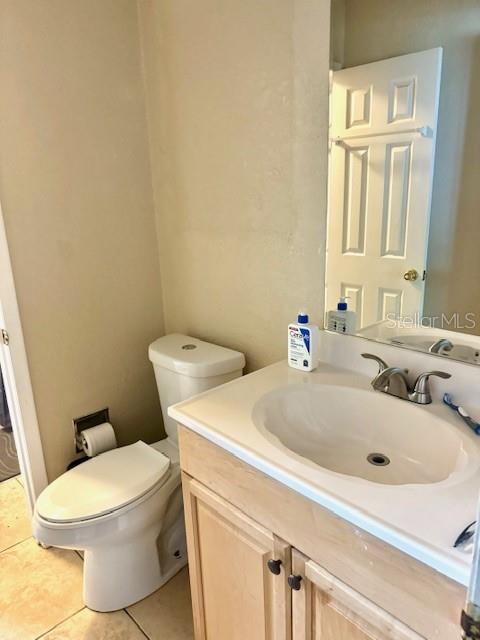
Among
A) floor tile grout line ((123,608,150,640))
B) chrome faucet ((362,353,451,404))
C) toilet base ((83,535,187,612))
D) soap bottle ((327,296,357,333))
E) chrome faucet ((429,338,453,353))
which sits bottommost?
floor tile grout line ((123,608,150,640))

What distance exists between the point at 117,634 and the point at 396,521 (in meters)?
1.25

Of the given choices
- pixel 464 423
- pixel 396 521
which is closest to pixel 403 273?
pixel 464 423

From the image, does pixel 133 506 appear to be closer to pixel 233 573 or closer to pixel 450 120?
pixel 233 573

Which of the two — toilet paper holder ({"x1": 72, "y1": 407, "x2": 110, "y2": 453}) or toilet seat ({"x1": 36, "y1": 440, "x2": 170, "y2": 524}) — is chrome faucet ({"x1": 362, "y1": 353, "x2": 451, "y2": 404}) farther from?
toilet paper holder ({"x1": 72, "y1": 407, "x2": 110, "y2": 453})

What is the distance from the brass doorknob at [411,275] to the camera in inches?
46.0

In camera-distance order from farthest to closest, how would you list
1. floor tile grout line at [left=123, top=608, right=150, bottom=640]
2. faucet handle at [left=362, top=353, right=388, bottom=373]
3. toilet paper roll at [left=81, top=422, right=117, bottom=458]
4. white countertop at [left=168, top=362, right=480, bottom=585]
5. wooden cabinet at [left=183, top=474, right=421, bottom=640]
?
toilet paper roll at [left=81, top=422, right=117, bottom=458]
floor tile grout line at [left=123, top=608, right=150, bottom=640]
faucet handle at [left=362, top=353, right=388, bottom=373]
wooden cabinet at [left=183, top=474, right=421, bottom=640]
white countertop at [left=168, top=362, right=480, bottom=585]

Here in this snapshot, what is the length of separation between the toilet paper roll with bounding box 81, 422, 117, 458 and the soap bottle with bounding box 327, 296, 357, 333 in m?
1.05

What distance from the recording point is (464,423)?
102 cm

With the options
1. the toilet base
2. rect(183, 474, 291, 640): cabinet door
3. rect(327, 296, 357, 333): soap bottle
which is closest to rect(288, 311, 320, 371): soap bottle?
rect(327, 296, 357, 333): soap bottle

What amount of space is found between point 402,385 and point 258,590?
0.60 m

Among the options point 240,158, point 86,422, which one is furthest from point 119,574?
point 240,158

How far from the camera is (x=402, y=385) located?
45.7 inches

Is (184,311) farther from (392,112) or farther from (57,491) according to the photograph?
(392,112)

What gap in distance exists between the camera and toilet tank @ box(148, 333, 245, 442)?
5.25ft
